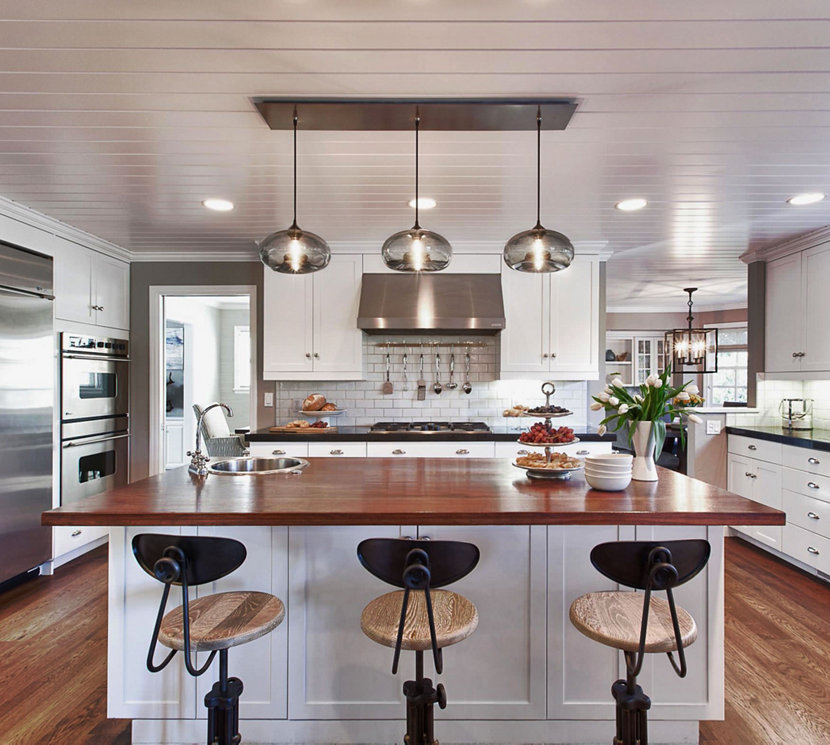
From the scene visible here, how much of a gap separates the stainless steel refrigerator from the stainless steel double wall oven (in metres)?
0.14

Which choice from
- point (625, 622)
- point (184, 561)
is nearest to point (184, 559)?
point (184, 561)

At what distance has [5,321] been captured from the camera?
10.2 feet

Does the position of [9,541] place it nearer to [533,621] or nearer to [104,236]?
[104,236]

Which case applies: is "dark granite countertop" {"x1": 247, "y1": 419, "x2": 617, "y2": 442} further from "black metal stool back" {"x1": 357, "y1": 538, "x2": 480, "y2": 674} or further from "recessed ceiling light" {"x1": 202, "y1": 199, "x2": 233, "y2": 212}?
"black metal stool back" {"x1": 357, "y1": 538, "x2": 480, "y2": 674}

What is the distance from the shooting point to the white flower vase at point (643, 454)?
2.12m

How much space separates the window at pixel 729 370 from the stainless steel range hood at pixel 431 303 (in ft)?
21.2

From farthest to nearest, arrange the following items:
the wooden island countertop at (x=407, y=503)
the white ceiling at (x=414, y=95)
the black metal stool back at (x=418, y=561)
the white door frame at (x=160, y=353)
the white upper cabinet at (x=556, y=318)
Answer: the white door frame at (x=160, y=353)
the white upper cabinet at (x=556, y=318)
the wooden island countertop at (x=407, y=503)
the white ceiling at (x=414, y=95)
the black metal stool back at (x=418, y=561)

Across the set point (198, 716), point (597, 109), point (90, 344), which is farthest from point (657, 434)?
point (90, 344)

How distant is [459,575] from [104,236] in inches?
153

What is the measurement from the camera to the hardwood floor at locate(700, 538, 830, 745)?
6.53ft

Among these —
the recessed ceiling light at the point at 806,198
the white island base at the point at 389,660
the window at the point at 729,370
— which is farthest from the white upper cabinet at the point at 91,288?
the window at the point at 729,370

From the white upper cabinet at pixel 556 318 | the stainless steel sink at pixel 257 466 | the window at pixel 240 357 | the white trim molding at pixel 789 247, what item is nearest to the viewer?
the stainless steel sink at pixel 257 466

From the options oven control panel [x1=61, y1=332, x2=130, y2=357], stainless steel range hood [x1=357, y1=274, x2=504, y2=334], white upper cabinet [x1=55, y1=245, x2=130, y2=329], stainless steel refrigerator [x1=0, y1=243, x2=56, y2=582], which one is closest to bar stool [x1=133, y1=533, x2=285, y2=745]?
stainless steel refrigerator [x1=0, y1=243, x2=56, y2=582]

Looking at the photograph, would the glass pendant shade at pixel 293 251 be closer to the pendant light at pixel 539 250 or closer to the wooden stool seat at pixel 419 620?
the pendant light at pixel 539 250
